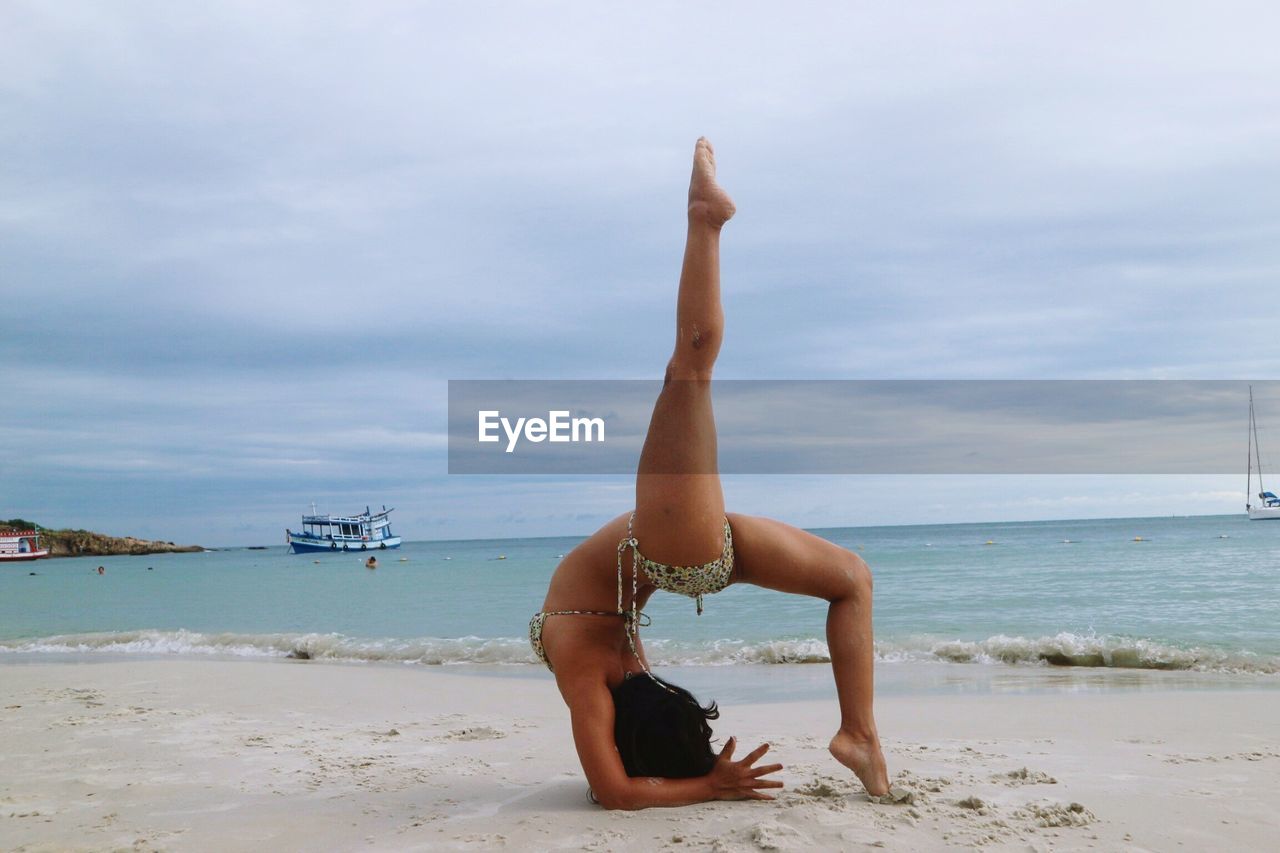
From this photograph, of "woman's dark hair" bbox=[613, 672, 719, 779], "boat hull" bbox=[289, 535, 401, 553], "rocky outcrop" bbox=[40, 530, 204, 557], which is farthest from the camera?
"rocky outcrop" bbox=[40, 530, 204, 557]

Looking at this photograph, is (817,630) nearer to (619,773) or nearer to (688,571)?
(619,773)

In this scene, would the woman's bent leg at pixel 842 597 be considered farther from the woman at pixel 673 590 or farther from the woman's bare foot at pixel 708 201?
the woman's bare foot at pixel 708 201

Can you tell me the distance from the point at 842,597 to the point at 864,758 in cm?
61

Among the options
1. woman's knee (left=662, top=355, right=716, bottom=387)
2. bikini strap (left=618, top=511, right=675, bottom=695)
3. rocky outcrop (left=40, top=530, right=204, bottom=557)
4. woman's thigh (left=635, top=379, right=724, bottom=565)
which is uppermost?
woman's knee (left=662, top=355, right=716, bottom=387)

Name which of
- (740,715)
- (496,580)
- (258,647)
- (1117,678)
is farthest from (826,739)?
(496,580)

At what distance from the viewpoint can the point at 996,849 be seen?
3.01 meters

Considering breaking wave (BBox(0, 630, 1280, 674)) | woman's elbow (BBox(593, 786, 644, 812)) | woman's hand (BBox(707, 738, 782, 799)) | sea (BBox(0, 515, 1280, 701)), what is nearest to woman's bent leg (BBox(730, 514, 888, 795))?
woman's hand (BBox(707, 738, 782, 799))

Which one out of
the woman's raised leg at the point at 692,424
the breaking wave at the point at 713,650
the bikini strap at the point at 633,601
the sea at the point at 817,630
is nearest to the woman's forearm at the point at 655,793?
the bikini strap at the point at 633,601

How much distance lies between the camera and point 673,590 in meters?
3.49

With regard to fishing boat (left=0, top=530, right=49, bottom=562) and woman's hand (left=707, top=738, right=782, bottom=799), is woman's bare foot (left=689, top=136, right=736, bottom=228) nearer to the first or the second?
woman's hand (left=707, top=738, right=782, bottom=799)

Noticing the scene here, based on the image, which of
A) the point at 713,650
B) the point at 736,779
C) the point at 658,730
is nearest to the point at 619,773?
the point at 658,730

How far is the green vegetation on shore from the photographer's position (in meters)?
83.2

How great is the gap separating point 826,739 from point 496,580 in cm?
2413

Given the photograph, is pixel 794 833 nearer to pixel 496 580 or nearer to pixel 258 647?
pixel 258 647
